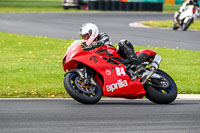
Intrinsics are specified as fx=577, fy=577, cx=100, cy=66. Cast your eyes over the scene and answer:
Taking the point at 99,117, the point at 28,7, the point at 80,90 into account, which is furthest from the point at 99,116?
the point at 28,7

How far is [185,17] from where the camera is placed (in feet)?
91.9

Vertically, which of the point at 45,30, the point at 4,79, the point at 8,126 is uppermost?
the point at 8,126

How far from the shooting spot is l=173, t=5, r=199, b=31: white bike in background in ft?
91.7

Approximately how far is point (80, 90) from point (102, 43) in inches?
36.1

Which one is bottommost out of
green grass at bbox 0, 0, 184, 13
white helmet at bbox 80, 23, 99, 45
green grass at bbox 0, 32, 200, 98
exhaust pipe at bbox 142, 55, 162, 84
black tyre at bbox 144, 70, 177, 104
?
green grass at bbox 0, 0, 184, 13

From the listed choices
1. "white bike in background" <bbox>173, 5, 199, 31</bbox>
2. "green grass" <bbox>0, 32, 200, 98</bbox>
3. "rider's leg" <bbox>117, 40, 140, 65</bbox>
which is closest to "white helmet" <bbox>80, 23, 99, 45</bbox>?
"rider's leg" <bbox>117, 40, 140, 65</bbox>

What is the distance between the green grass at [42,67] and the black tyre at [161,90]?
58.0 inches

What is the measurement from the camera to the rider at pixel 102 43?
948 centimetres

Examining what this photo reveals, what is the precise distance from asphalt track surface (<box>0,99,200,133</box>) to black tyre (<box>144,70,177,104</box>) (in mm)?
125

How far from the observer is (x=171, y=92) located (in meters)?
9.41

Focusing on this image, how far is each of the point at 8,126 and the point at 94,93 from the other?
2.18 metres

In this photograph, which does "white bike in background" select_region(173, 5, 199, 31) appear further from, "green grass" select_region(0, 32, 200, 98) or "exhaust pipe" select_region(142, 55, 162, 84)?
"exhaust pipe" select_region(142, 55, 162, 84)

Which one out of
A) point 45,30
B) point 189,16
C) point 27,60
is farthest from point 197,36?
point 27,60

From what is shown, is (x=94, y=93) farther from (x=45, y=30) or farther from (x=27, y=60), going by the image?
(x=45, y=30)
